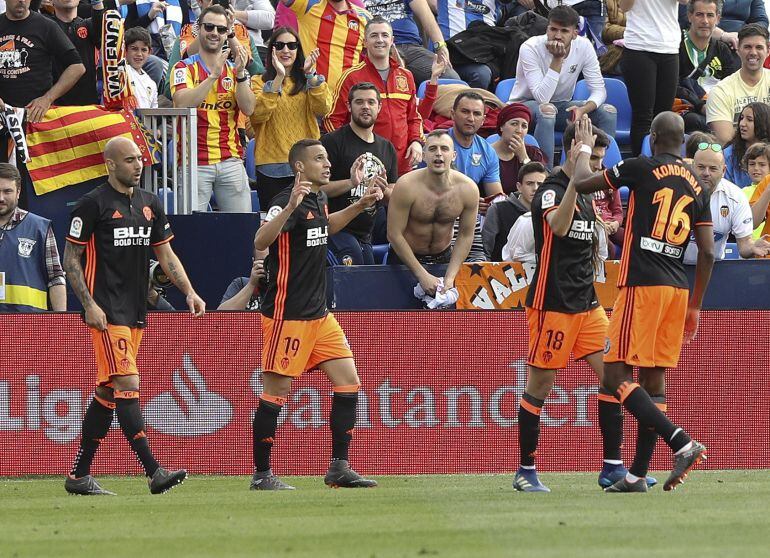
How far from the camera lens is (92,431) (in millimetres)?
9516

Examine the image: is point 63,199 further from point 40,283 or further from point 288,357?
point 288,357

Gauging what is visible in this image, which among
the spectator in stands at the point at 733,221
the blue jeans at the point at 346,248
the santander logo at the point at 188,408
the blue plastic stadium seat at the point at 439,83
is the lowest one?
the santander logo at the point at 188,408

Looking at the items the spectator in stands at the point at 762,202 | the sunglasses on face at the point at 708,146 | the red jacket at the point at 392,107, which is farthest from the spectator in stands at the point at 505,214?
the spectator in stands at the point at 762,202

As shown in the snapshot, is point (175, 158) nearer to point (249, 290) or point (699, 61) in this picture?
point (249, 290)

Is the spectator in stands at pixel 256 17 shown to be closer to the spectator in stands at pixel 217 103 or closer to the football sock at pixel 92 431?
the spectator in stands at pixel 217 103

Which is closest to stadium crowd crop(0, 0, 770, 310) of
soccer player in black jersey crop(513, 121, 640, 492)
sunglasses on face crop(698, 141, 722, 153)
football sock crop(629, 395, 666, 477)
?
sunglasses on face crop(698, 141, 722, 153)

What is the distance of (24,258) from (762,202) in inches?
256

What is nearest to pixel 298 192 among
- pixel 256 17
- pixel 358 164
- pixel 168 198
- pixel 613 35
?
pixel 358 164

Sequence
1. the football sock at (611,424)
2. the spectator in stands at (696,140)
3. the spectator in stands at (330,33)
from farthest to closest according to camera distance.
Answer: the spectator in stands at (330,33), the spectator in stands at (696,140), the football sock at (611,424)

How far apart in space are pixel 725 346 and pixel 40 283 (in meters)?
5.70

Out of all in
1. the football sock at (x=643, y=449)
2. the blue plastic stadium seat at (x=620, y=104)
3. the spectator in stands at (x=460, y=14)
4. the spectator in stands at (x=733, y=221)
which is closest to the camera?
the football sock at (x=643, y=449)

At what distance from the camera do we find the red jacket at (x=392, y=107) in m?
13.6

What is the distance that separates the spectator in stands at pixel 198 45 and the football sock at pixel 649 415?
6104 mm

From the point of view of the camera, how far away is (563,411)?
11.2 m
